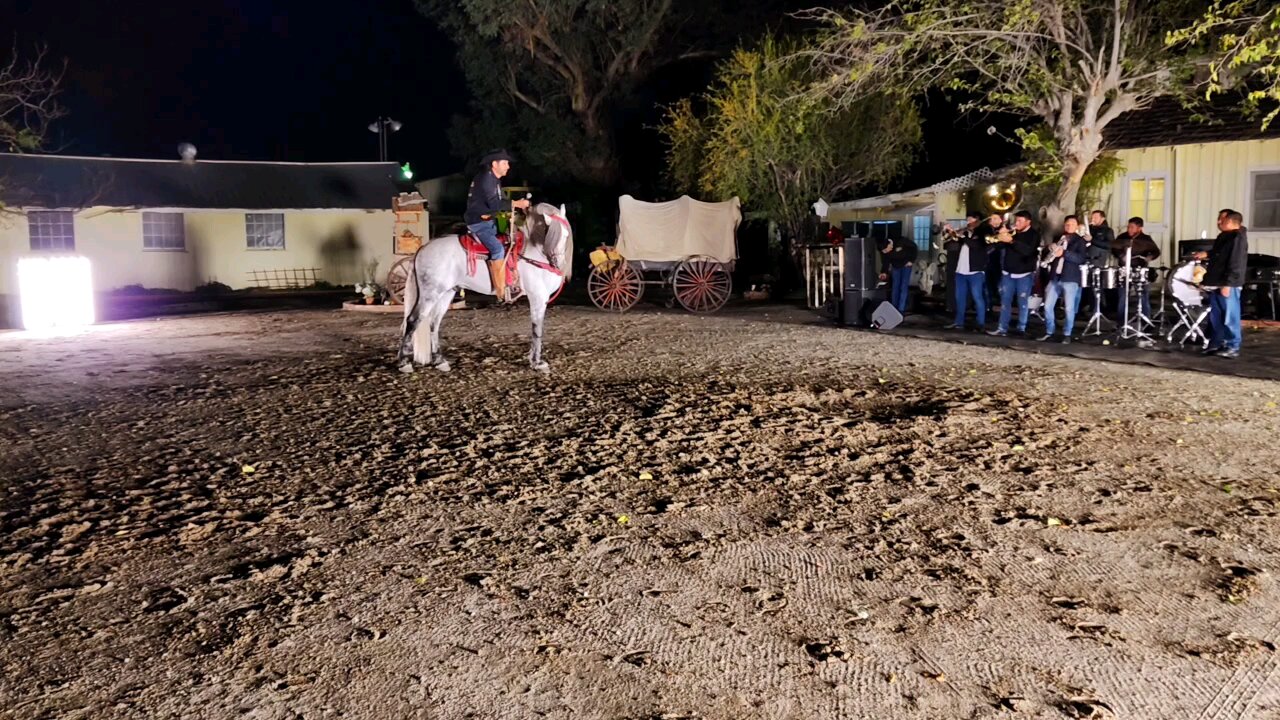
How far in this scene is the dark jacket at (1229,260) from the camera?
34.9 ft

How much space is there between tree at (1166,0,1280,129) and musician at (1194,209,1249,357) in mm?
1822

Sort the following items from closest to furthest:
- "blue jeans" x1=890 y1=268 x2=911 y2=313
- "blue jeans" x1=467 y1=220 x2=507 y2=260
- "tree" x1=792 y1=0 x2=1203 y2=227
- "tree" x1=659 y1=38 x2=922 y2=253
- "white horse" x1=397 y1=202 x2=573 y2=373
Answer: "blue jeans" x1=467 y1=220 x2=507 y2=260 → "white horse" x1=397 y1=202 x2=573 y2=373 → "tree" x1=792 y1=0 x2=1203 y2=227 → "blue jeans" x1=890 y1=268 x2=911 y2=313 → "tree" x1=659 y1=38 x2=922 y2=253

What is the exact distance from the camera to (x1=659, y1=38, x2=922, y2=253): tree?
2103 centimetres

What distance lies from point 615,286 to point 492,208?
8.39m

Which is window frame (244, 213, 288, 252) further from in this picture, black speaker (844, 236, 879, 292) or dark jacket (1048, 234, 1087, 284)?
dark jacket (1048, 234, 1087, 284)

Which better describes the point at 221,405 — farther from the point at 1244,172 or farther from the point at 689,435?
the point at 1244,172

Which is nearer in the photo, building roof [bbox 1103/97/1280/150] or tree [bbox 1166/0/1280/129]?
tree [bbox 1166/0/1280/129]

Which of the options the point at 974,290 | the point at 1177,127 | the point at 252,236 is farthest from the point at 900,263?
the point at 252,236

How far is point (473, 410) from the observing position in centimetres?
834

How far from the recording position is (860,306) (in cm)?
1477

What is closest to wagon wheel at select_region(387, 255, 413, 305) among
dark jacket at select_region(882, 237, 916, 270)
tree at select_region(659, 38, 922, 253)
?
tree at select_region(659, 38, 922, 253)

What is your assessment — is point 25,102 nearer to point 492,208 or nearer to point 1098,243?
point 492,208

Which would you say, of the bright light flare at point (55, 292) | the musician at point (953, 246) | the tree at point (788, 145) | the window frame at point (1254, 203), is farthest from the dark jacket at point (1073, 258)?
the bright light flare at point (55, 292)

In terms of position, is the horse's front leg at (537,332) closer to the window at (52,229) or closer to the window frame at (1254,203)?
the window frame at (1254,203)
